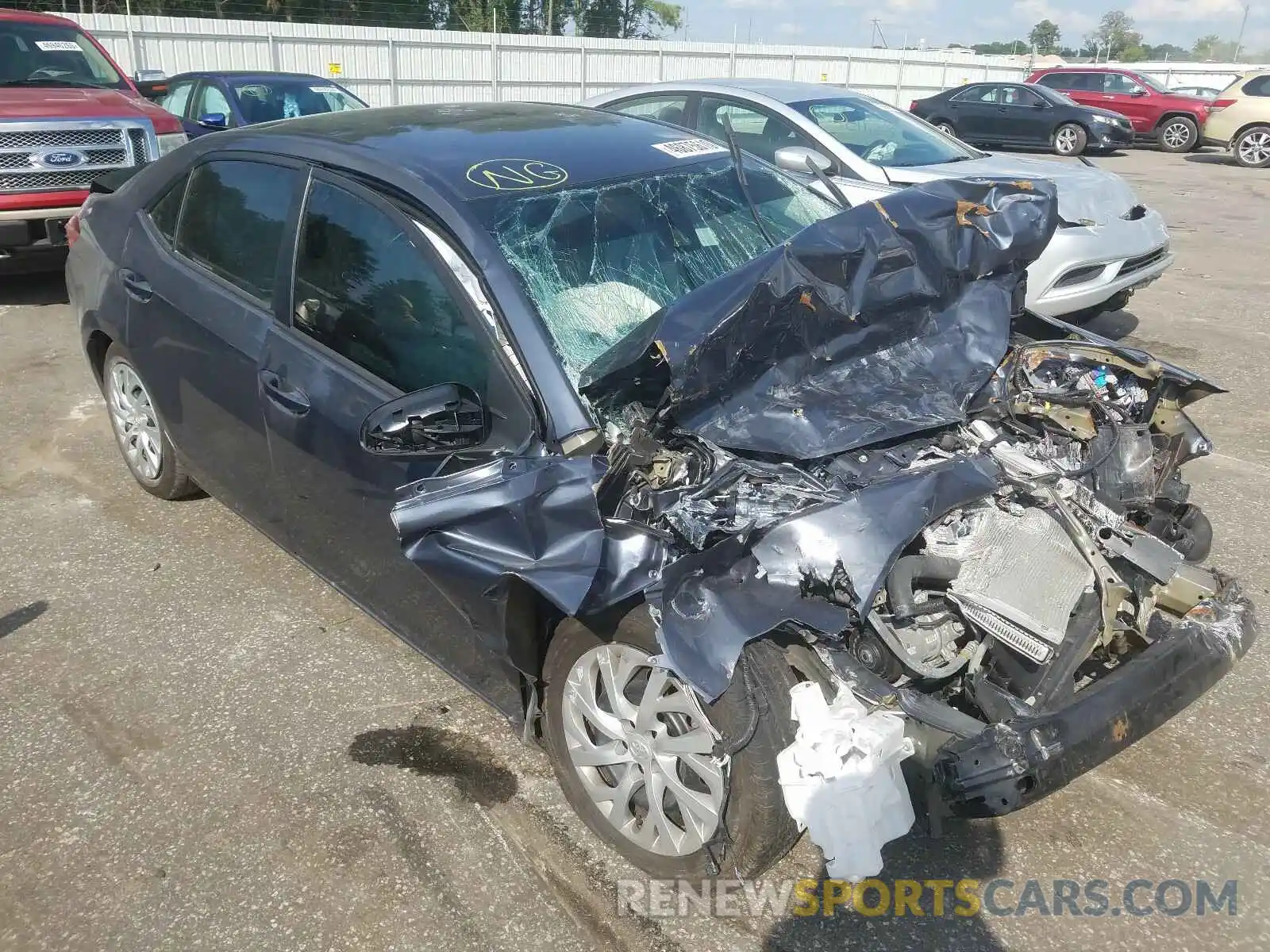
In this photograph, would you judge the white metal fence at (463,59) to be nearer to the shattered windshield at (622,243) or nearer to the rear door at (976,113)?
the rear door at (976,113)

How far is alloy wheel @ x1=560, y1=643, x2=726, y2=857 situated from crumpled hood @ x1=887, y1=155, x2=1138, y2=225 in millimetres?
5389

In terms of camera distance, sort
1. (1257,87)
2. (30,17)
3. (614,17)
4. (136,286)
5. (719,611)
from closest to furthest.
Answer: (719,611)
(136,286)
(30,17)
(1257,87)
(614,17)

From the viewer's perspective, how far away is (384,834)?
2.76 metres

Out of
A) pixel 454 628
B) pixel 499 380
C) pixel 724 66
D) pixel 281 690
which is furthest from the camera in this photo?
pixel 724 66

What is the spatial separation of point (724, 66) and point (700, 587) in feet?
81.2

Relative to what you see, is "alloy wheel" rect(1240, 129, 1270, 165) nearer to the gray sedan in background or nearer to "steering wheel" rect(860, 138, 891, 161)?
the gray sedan in background

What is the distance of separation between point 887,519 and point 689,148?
196cm

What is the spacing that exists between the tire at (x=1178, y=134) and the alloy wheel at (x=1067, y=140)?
2967 millimetres

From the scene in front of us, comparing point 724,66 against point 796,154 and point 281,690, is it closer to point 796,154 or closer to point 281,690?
point 796,154

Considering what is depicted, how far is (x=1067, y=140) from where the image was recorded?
19.1m

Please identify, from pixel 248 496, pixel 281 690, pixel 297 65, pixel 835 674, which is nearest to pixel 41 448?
pixel 248 496

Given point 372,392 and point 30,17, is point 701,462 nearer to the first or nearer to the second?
point 372,392

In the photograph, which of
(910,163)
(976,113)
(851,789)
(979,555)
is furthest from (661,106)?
(976,113)

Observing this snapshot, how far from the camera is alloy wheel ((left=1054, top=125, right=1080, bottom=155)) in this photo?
1905cm
